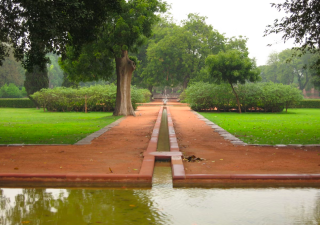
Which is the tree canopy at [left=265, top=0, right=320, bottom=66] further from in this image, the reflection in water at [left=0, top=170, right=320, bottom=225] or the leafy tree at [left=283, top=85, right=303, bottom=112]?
the leafy tree at [left=283, top=85, right=303, bottom=112]

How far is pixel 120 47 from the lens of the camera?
19453mm

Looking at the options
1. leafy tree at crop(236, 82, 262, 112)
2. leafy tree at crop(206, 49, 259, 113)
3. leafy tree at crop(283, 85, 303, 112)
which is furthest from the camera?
leafy tree at crop(236, 82, 262, 112)

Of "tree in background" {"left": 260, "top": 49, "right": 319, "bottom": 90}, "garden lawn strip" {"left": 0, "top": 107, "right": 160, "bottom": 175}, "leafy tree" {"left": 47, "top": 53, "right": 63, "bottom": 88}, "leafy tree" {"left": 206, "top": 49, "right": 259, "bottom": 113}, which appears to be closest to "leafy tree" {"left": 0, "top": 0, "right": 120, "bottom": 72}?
"garden lawn strip" {"left": 0, "top": 107, "right": 160, "bottom": 175}

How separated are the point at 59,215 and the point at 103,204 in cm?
63

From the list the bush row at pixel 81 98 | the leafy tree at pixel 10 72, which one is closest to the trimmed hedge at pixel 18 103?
the bush row at pixel 81 98

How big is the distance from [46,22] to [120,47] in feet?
33.1

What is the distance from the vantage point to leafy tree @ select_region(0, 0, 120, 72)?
31.4 ft

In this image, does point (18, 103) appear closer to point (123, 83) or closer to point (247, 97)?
point (123, 83)

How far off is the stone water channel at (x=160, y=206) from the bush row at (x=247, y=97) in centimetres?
2340

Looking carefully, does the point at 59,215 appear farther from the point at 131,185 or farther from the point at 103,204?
the point at 131,185

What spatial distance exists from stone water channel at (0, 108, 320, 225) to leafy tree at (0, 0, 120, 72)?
5.87 metres

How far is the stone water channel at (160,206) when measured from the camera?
3.98 metres

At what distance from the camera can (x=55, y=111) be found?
31.1m

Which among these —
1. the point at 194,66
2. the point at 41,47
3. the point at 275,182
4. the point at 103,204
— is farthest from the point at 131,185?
the point at 194,66
